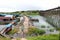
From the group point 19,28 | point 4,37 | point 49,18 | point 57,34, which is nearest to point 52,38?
point 57,34

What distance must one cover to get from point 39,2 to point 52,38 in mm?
496

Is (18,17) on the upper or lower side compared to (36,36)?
upper

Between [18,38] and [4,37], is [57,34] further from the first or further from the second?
[4,37]

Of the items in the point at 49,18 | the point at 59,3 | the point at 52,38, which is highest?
the point at 59,3

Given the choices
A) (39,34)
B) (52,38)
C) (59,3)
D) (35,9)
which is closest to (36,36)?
(39,34)

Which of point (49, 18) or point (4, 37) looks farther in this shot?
point (49, 18)

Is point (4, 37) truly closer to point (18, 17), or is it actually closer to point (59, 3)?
point (18, 17)

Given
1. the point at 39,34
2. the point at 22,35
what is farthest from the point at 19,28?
the point at 39,34

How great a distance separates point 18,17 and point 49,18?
16.0 inches

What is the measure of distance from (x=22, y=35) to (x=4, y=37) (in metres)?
0.23

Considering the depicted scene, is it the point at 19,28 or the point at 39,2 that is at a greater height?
the point at 39,2

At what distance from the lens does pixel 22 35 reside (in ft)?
7.84

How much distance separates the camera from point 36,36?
239cm

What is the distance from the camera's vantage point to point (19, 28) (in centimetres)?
242
